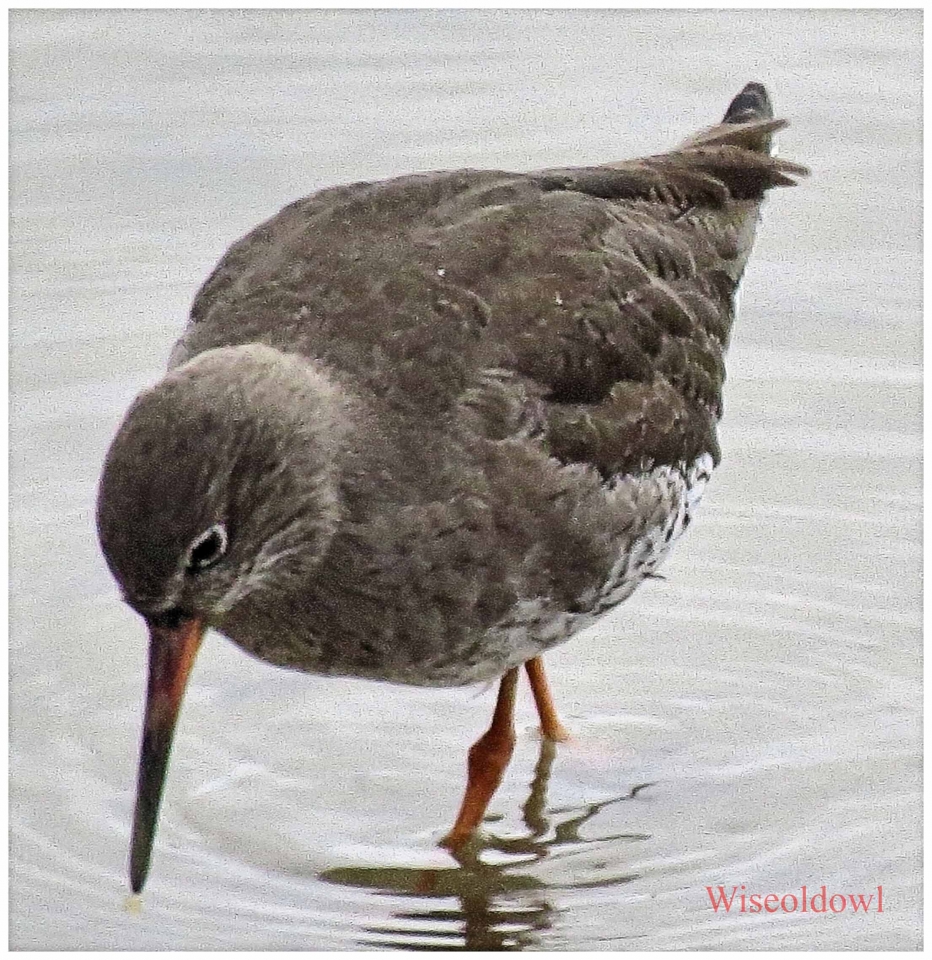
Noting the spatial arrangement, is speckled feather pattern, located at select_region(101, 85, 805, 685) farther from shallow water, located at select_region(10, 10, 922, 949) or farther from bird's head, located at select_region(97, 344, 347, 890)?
shallow water, located at select_region(10, 10, 922, 949)

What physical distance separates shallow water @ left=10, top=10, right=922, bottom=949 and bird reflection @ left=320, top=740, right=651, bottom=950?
0.02 meters

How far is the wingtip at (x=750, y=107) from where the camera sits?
31.6 ft

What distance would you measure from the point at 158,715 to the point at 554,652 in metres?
2.98

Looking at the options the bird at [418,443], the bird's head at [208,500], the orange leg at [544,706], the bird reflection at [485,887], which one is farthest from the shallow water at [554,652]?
the bird's head at [208,500]

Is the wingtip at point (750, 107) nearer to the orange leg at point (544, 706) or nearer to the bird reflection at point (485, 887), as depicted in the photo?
the orange leg at point (544, 706)

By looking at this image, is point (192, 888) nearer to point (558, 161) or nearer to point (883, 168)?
point (558, 161)

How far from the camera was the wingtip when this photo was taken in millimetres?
9633

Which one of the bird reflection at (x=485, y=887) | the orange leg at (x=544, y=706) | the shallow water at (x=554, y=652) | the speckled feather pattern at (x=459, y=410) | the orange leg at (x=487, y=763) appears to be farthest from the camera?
the orange leg at (x=544, y=706)

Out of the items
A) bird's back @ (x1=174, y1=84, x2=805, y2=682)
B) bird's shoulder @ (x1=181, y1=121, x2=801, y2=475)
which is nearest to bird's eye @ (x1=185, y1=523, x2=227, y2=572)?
bird's back @ (x1=174, y1=84, x2=805, y2=682)

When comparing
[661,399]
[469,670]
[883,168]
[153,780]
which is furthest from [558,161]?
[153,780]

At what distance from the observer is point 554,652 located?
9422 millimetres

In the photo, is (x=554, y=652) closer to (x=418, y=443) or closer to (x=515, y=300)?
(x=515, y=300)

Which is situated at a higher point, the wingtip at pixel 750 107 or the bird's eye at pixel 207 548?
the wingtip at pixel 750 107

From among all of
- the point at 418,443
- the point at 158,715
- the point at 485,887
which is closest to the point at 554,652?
the point at 485,887
